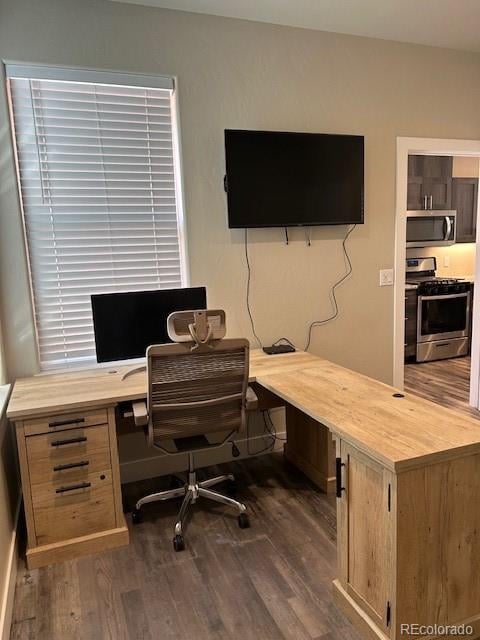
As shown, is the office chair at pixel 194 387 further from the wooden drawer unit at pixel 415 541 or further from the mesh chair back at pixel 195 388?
the wooden drawer unit at pixel 415 541

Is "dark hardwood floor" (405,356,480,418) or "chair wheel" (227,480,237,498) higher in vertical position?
"chair wheel" (227,480,237,498)

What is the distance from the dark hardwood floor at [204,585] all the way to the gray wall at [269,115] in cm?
115

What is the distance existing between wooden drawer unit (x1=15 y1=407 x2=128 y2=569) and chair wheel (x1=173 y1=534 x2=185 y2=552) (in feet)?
0.87

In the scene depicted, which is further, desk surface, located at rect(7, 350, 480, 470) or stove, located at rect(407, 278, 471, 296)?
stove, located at rect(407, 278, 471, 296)

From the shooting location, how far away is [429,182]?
5379 mm

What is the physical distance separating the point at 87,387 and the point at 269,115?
81.4 inches

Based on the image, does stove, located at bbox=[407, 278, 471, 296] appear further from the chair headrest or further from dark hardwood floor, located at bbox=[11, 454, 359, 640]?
the chair headrest

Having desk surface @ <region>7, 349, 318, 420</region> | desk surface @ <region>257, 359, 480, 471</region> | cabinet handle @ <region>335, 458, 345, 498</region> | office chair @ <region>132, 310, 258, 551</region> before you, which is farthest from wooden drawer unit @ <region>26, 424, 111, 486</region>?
cabinet handle @ <region>335, 458, 345, 498</region>

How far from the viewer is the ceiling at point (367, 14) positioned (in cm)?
265

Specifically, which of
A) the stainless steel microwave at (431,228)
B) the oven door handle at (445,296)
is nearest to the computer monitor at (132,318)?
the oven door handle at (445,296)

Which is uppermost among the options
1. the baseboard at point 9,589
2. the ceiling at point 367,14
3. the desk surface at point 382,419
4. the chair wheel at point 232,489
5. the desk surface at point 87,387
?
the ceiling at point 367,14

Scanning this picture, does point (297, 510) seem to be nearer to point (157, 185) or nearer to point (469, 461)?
point (469, 461)

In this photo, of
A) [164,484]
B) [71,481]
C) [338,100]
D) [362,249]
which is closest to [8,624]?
[71,481]

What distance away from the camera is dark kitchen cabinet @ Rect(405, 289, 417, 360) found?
5344 millimetres
